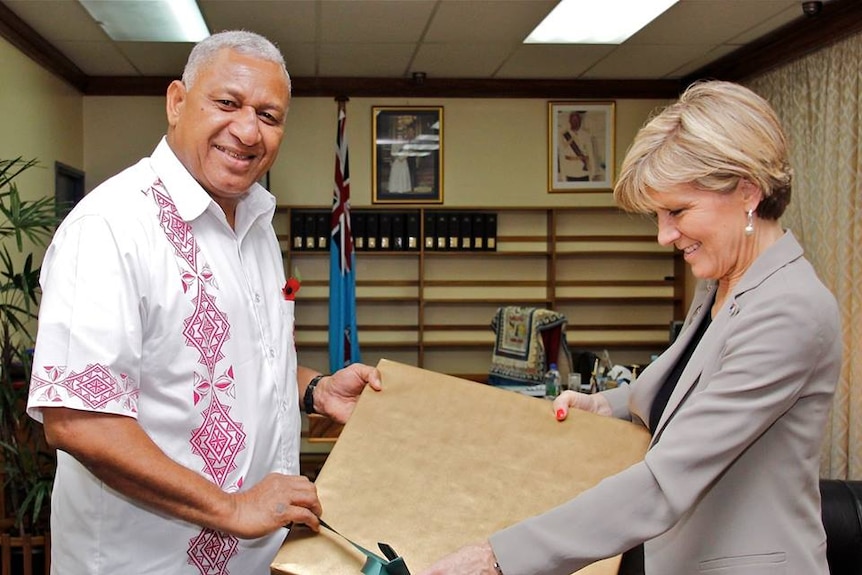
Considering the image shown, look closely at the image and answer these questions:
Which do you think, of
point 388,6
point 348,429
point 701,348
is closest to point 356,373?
point 348,429

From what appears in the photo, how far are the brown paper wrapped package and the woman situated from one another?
0.33 ft

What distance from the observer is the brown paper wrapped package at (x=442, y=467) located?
3.87 ft

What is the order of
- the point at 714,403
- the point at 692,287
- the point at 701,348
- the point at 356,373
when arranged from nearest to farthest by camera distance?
the point at 714,403 → the point at 701,348 → the point at 356,373 → the point at 692,287

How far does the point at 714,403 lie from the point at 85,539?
1.04 meters

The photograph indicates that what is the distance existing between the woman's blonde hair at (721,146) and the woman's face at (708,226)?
0.06ft

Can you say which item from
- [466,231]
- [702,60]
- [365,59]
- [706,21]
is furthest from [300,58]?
[702,60]

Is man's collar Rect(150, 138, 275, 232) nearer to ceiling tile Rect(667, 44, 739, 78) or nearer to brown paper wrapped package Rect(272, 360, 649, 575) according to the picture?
brown paper wrapped package Rect(272, 360, 649, 575)

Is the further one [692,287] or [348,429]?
[692,287]

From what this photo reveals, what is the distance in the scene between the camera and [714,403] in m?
1.11

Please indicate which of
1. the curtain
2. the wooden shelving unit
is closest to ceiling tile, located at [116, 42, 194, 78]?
the wooden shelving unit

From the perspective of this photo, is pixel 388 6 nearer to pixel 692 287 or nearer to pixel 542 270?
pixel 542 270

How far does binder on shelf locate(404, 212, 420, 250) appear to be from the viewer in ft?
22.2

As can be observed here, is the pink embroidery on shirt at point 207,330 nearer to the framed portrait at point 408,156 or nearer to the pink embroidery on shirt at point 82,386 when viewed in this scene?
the pink embroidery on shirt at point 82,386

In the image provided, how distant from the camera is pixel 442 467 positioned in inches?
50.4
